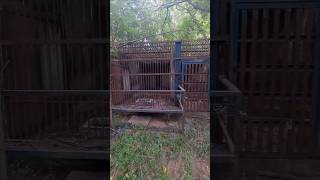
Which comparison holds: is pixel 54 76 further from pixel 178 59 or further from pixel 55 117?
pixel 178 59

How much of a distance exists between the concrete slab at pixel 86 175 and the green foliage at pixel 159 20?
40.8 inches

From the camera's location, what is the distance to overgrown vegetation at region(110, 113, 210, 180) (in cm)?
150

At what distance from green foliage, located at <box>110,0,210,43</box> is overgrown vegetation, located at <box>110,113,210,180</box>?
1.50ft

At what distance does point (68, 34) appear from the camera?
212 centimetres

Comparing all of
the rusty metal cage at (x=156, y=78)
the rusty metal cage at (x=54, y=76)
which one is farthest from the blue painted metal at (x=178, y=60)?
the rusty metal cage at (x=54, y=76)

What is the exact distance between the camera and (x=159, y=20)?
1.41 meters

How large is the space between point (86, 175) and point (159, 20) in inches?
49.1
